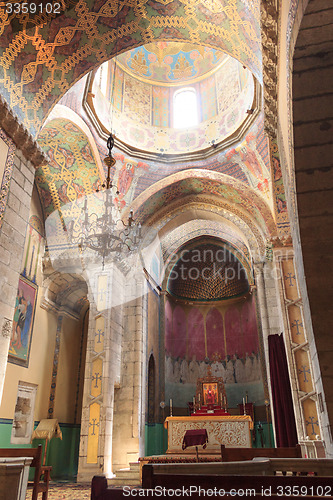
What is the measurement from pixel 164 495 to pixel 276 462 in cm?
222

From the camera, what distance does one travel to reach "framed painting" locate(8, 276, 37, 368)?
336 inches

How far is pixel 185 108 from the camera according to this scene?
12273mm

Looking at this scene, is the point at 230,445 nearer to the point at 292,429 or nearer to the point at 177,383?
the point at 292,429

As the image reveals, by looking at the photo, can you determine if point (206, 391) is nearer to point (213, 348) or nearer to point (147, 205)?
point (213, 348)

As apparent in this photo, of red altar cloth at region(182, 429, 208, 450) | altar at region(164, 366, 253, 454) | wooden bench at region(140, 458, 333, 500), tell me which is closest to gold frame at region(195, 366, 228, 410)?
altar at region(164, 366, 253, 454)

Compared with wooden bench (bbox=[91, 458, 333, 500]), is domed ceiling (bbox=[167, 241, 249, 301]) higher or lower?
higher

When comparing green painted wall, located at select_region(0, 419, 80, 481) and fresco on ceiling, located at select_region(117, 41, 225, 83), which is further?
fresco on ceiling, located at select_region(117, 41, 225, 83)

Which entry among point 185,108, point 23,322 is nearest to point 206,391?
point 23,322

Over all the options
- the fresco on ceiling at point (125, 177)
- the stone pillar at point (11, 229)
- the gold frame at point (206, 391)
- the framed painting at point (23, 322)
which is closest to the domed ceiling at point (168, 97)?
the fresco on ceiling at point (125, 177)

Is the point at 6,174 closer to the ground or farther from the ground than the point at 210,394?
farther from the ground

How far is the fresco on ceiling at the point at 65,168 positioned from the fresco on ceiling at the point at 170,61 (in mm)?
3694

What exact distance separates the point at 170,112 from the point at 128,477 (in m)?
10.3

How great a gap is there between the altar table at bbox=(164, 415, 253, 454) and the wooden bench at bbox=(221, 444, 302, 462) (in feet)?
17.2

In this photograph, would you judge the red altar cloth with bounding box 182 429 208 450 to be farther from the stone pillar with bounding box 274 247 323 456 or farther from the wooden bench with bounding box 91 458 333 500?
the wooden bench with bounding box 91 458 333 500
